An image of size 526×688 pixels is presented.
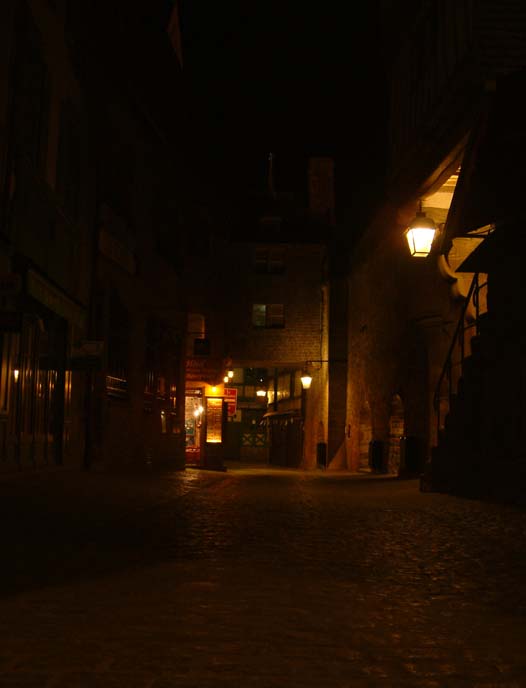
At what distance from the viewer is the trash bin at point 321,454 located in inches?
1340

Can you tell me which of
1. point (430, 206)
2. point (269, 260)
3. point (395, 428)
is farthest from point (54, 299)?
point (269, 260)

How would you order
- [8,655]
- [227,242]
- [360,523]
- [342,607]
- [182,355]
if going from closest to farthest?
[8,655], [342,607], [360,523], [182,355], [227,242]

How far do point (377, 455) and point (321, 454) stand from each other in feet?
36.2

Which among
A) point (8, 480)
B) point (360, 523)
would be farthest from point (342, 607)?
point (8, 480)

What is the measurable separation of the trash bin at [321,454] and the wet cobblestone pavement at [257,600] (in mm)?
24352

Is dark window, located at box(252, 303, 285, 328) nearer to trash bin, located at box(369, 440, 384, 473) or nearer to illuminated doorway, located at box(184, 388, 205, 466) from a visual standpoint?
illuminated doorway, located at box(184, 388, 205, 466)

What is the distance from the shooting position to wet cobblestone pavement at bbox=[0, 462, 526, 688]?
11.1ft

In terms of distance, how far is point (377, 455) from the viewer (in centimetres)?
2369

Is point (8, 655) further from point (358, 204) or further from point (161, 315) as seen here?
point (358, 204)

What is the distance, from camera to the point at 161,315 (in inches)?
866

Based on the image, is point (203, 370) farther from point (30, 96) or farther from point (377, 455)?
point (30, 96)

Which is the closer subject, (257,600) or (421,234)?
(257,600)

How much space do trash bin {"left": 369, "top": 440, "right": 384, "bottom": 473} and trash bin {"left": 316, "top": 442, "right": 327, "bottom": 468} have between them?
994cm

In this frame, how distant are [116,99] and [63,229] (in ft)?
17.1
